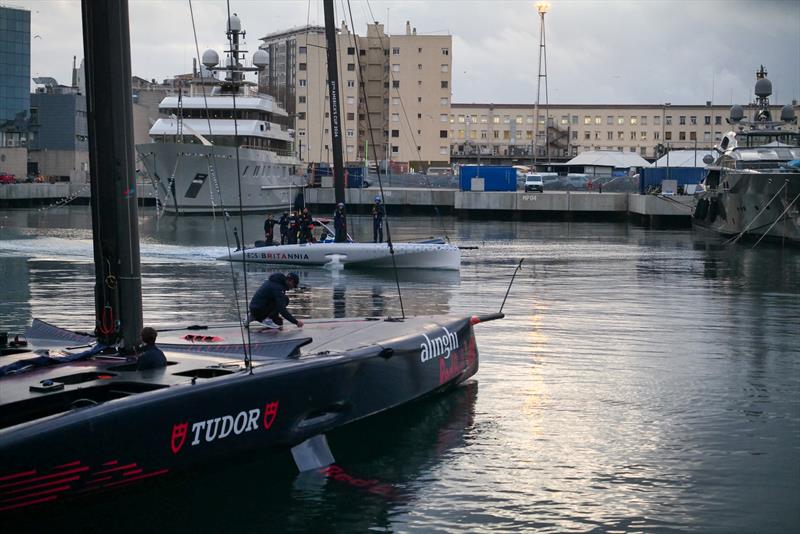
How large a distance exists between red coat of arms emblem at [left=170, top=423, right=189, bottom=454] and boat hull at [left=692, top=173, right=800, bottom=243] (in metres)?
36.5

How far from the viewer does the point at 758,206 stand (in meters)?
44.0

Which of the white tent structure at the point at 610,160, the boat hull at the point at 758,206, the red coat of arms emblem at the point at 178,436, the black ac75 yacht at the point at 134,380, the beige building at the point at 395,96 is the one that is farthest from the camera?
the beige building at the point at 395,96

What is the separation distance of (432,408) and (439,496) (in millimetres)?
3359

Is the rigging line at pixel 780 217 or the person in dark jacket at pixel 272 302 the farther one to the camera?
the rigging line at pixel 780 217

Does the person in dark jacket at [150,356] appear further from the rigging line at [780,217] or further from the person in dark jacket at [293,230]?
the rigging line at [780,217]

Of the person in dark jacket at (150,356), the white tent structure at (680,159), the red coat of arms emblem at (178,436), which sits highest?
the white tent structure at (680,159)

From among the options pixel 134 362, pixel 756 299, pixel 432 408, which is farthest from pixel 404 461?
pixel 756 299

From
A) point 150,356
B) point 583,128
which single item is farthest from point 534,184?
point 150,356

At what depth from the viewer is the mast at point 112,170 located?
34.1ft

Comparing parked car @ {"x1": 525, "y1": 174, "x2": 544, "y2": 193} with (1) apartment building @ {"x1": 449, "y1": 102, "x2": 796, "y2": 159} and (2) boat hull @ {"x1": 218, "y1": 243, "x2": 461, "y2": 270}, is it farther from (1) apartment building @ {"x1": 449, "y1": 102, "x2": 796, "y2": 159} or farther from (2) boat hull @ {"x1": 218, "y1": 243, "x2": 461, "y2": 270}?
(1) apartment building @ {"x1": 449, "y1": 102, "x2": 796, "y2": 159}

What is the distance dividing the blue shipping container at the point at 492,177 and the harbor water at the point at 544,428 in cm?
4060

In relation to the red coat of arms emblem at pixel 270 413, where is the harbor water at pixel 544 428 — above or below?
below

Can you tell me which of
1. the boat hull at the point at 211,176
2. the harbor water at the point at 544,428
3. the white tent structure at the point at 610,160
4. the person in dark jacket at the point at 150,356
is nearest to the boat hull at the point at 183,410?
the person in dark jacket at the point at 150,356

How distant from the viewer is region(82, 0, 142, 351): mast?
409 inches
